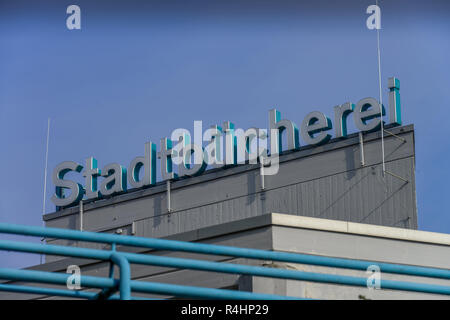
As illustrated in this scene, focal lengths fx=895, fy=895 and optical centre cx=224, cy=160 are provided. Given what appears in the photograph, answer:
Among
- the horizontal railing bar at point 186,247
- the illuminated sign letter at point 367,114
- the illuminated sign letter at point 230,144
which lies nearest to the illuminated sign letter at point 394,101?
the illuminated sign letter at point 367,114

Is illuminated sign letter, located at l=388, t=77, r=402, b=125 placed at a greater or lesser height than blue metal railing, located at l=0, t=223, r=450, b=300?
greater

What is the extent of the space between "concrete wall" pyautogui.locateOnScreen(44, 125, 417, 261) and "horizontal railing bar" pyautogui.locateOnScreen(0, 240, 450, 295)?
20510 mm

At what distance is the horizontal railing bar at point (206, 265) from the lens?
26.9 feet

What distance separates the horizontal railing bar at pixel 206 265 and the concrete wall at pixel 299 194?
20.5m

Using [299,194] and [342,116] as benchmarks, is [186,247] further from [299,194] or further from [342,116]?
[342,116]

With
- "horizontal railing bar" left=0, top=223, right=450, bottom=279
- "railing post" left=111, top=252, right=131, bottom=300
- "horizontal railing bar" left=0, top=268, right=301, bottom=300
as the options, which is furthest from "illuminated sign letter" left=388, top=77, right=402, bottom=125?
"railing post" left=111, top=252, right=131, bottom=300

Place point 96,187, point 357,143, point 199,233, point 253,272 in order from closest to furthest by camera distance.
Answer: point 253,272, point 199,233, point 357,143, point 96,187

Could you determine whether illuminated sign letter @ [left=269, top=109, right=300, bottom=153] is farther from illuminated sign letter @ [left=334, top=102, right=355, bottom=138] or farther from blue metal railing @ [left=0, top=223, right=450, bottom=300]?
blue metal railing @ [left=0, top=223, right=450, bottom=300]

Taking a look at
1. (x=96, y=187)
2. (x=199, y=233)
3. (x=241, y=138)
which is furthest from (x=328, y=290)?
(x=96, y=187)

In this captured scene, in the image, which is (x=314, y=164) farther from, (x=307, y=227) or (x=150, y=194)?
(x=307, y=227)

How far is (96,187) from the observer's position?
41.4m

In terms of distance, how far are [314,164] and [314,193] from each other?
3.74ft

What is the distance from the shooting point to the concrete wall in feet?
102
